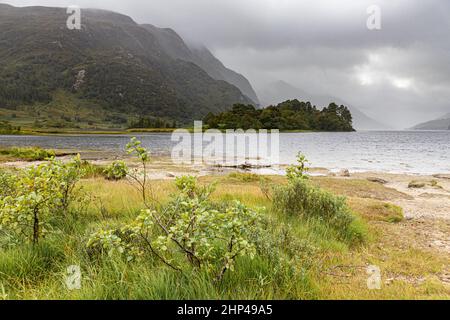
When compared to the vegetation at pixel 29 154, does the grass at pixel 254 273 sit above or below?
below

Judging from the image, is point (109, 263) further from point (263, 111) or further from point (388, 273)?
point (263, 111)

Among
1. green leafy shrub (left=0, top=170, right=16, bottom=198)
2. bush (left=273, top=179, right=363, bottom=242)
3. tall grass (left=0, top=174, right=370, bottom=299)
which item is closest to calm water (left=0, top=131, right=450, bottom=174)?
bush (left=273, top=179, right=363, bottom=242)

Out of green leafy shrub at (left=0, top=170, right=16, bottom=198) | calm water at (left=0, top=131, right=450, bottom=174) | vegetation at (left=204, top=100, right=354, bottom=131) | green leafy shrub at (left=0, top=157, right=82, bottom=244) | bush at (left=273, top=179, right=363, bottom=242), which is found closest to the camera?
→ green leafy shrub at (left=0, top=157, right=82, bottom=244)

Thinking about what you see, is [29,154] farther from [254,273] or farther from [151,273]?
[254,273]

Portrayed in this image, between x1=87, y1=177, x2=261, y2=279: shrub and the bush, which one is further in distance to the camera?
the bush

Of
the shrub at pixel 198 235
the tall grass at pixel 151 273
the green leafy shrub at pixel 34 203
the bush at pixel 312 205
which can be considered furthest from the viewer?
the bush at pixel 312 205

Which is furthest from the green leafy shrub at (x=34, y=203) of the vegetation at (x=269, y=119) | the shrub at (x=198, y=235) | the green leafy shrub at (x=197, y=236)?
the vegetation at (x=269, y=119)

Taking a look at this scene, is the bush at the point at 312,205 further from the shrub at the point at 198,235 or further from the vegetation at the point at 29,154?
the vegetation at the point at 29,154

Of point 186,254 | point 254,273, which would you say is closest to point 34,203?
point 186,254

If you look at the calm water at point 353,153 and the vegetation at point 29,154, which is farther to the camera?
the calm water at point 353,153

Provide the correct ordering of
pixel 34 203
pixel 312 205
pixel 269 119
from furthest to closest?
pixel 269 119, pixel 312 205, pixel 34 203

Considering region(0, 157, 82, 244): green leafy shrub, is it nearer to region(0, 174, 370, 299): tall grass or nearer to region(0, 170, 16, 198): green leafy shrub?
region(0, 174, 370, 299): tall grass

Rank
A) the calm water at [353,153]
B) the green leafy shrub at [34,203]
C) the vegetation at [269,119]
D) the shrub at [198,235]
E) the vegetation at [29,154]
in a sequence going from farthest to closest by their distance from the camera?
the vegetation at [269,119] < the calm water at [353,153] < the vegetation at [29,154] < the green leafy shrub at [34,203] < the shrub at [198,235]

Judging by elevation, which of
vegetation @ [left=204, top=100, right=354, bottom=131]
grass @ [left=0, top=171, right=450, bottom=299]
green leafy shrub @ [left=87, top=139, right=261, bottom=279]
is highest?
vegetation @ [left=204, top=100, right=354, bottom=131]
